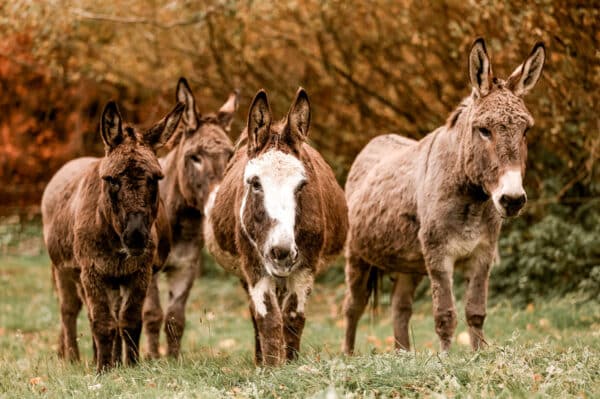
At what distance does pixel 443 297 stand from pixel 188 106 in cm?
299

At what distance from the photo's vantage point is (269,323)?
503 centimetres

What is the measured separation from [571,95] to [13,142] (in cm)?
1390

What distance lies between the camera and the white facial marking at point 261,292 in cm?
505

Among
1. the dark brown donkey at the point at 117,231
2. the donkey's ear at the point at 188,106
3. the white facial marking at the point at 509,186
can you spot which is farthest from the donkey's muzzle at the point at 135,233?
the white facial marking at the point at 509,186

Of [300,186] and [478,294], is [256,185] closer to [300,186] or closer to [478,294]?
[300,186]

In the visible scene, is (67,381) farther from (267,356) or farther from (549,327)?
(549,327)

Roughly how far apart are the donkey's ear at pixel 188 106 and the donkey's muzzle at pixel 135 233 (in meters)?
2.05

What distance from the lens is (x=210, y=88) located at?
12.9m

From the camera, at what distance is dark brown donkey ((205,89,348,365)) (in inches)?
188

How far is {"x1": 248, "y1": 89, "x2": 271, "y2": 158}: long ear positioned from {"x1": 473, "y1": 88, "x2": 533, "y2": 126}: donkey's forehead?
1.38m

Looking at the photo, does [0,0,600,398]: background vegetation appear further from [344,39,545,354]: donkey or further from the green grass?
[344,39,545,354]: donkey

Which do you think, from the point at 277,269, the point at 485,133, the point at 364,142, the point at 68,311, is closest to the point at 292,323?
the point at 277,269

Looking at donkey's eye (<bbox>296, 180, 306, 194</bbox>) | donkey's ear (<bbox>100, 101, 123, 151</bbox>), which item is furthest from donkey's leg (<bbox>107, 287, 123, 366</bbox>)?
donkey's eye (<bbox>296, 180, 306, 194</bbox>)

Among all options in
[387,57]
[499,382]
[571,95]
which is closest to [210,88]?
[387,57]
